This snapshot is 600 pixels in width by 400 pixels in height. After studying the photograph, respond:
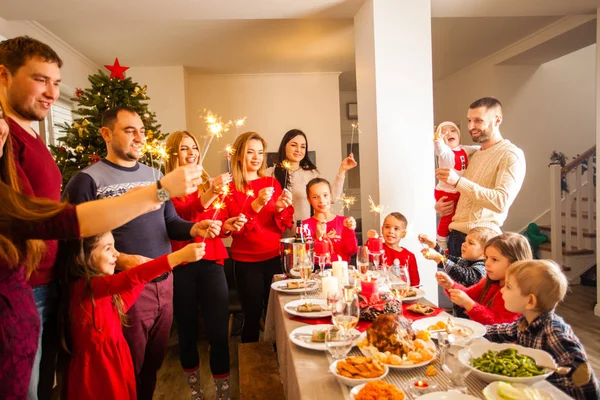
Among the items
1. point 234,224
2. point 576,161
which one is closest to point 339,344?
point 234,224

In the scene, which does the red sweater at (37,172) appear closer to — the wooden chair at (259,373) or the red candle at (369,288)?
the wooden chair at (259,373)

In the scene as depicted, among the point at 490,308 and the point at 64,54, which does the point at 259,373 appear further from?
the point at 64,54

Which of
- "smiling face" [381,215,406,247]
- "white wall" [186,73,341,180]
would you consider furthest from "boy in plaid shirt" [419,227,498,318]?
"white wall" [186,73,341,180]

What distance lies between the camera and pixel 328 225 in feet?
9.29

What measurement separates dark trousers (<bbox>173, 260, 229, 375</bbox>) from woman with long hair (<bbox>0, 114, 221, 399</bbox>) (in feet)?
3.61

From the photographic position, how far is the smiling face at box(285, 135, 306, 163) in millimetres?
3111

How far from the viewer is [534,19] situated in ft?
15.9

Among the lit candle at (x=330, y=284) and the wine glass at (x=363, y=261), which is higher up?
the wine glass at (x=363, y=261)

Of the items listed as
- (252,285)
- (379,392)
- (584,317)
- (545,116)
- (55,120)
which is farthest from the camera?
(545,116)

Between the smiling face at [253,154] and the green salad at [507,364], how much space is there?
191cm

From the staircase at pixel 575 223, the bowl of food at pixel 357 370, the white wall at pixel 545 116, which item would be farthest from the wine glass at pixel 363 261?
the white wall at pixel 545 116

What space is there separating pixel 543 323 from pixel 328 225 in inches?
60.5

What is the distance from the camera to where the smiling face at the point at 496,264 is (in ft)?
6.15

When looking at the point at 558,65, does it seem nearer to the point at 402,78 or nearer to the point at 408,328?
the point at 402,78
